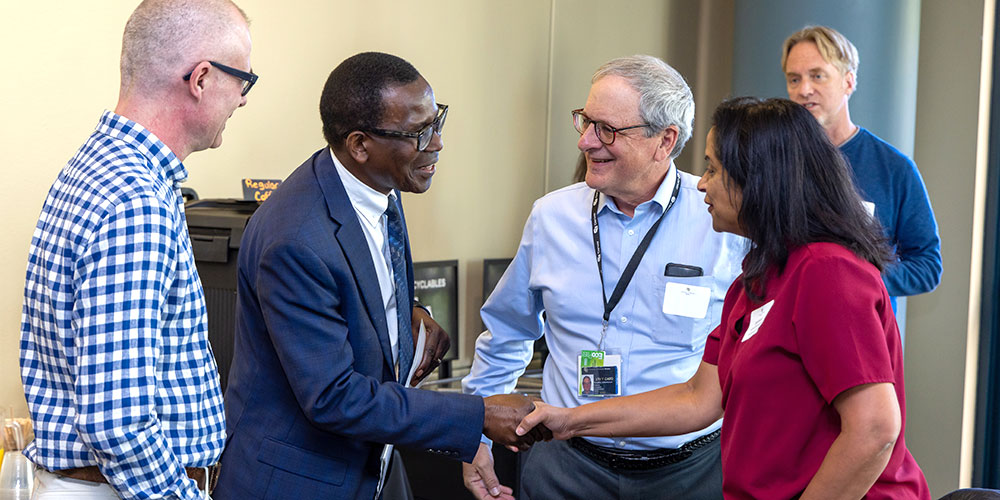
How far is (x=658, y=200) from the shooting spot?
2.15 meters

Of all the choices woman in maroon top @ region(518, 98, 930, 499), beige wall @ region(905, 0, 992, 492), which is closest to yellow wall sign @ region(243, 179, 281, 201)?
woman in maroon top @ region(518, 98, 930, 499)

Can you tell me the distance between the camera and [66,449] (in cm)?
141

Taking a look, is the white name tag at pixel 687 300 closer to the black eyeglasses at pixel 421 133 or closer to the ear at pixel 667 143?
the ear at pixel 667 143

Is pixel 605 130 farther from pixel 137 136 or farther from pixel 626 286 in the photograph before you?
pixel 137 136

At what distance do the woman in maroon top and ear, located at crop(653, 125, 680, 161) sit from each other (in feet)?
1.91

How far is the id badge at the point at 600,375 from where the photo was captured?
2.10m

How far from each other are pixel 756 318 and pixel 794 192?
220 mm

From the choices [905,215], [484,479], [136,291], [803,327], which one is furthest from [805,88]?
[136,291]

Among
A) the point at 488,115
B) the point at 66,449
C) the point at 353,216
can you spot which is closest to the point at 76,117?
the point at 353,216

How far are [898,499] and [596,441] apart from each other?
0.79 metres

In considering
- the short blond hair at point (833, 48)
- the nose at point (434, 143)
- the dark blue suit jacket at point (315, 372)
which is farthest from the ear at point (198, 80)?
the short blond hair at point (833, 48)

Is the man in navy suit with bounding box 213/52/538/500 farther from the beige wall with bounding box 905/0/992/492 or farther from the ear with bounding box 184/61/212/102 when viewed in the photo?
the beige wall with bounding box 905/0/992/492

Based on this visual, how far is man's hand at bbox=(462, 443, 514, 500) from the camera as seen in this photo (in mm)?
2225

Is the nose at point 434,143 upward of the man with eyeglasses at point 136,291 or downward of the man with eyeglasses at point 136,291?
upward
